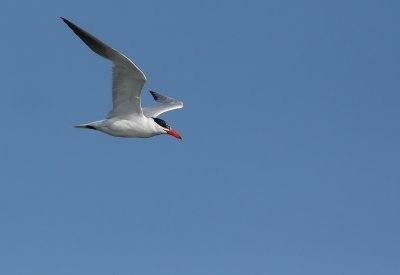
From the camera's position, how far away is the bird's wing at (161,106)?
27.8 meters

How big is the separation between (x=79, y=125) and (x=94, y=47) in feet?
10.3

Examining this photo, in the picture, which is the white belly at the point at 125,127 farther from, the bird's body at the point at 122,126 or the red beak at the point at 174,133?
the red beak at the point at 174,133

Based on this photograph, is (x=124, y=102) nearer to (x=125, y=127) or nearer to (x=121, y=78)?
(x=125, y=127)

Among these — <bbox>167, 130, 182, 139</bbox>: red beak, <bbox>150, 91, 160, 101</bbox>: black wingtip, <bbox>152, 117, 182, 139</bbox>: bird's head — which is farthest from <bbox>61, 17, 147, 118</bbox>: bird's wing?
<bbox>150, 91, 160, 101</bbox>: black wingtip

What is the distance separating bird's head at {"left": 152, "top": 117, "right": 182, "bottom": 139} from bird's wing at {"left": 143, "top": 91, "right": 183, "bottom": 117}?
213 centimetres

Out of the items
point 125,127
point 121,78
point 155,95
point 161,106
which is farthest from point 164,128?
point 155,95

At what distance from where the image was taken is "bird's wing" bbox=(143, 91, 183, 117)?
27.8m

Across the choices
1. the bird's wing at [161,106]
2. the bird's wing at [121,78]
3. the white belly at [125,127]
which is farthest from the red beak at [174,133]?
the bird's wing at [161,106]

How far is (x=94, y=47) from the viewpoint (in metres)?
21.8

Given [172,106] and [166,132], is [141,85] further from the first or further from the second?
[172,106]

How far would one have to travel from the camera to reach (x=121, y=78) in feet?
74.1

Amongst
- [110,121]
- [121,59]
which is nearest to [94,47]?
[121,59]

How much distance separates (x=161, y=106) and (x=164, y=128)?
4065 millimetres

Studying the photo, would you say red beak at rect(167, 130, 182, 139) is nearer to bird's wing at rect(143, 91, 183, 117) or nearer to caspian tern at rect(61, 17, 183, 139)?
caspian tern at rect(61, 17, 183, 139)
